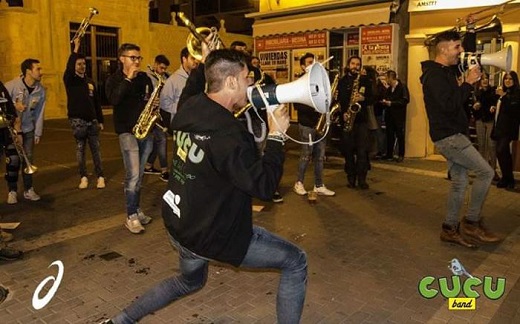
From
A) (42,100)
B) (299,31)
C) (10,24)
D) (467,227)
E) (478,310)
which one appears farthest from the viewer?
(10,24)

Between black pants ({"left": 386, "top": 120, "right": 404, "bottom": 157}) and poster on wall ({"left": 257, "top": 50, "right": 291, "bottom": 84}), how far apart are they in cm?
495

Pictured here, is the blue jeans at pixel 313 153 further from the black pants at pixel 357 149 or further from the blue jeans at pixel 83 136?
the blue jeans at pixel 83 136

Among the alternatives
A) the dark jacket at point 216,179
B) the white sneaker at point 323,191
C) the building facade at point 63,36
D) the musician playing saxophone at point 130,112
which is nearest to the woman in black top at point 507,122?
the white sneaker at point 323,191

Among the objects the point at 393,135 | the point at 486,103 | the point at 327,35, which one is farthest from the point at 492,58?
the point at 327,35

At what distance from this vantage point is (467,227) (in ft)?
17.4

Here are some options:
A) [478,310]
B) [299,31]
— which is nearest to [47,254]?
[478,310]

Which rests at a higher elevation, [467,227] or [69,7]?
[69,7]

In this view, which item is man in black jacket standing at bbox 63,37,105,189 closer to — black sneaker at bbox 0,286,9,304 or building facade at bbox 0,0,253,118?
black sneaker at bbox 0,286,9,304

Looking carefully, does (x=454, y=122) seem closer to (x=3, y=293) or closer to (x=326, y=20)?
(x=3, y=293)

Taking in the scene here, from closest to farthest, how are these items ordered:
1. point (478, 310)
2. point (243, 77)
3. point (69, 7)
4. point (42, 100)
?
point (243, 77), point (478, 310), point (42, 100), point (69, 7)

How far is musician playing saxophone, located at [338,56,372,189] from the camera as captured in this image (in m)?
7.71

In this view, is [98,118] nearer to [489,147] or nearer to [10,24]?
[489,147]

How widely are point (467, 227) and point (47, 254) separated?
439 cm

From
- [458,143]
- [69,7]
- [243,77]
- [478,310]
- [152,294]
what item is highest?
[69,7]
